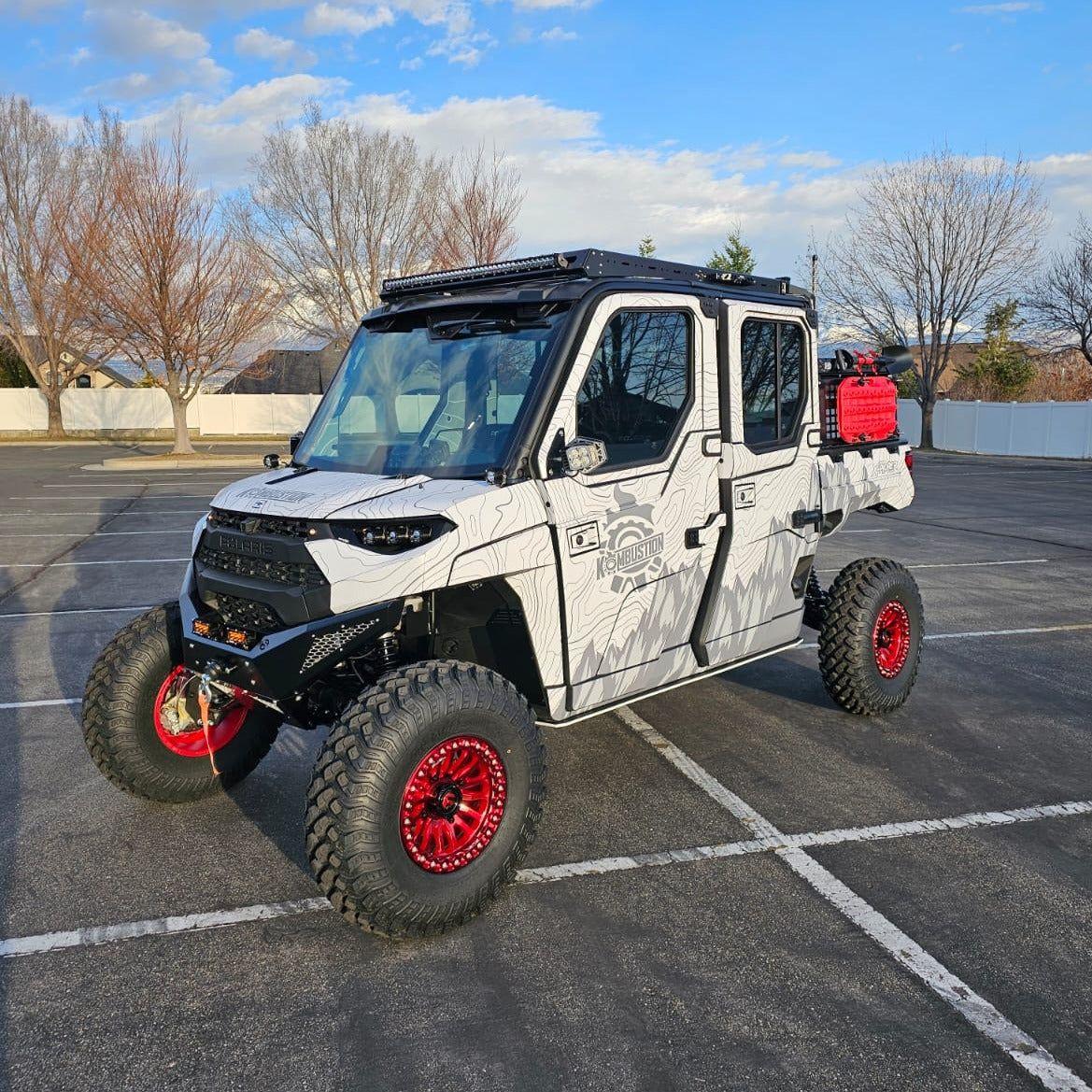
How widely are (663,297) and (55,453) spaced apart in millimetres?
33662

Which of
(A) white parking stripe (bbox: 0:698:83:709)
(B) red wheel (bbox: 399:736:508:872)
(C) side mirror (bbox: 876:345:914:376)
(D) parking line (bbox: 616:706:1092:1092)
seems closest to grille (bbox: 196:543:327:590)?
(B) red wheel (bbox: 399:736:508:872)

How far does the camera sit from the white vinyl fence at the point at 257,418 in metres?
34.4

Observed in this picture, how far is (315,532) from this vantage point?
12.1 feet

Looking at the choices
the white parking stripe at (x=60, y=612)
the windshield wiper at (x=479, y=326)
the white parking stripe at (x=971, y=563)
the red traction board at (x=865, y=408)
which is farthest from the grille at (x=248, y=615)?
the white parking stripe at (x=971, y=563)

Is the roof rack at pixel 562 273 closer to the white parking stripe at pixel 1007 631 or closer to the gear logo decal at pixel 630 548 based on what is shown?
the gear logo decal at pixel 630 548

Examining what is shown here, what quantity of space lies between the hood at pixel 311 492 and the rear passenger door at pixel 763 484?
1.63m

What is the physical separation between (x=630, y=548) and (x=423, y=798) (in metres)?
1.39

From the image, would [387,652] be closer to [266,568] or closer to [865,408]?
[266,568]

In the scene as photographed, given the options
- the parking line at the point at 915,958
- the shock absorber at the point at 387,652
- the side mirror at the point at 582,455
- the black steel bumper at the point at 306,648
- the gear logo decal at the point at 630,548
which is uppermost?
the side mirror at the point at 582,455

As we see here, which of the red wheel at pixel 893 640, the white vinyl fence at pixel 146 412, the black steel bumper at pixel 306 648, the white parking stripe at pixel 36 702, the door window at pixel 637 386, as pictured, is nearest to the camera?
the black steel bumper at pixel 306 648

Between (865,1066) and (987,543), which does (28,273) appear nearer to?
(987,543)

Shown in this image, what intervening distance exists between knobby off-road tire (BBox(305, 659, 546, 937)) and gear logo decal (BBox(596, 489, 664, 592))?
0.74m

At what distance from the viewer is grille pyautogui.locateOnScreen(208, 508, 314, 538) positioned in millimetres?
3763

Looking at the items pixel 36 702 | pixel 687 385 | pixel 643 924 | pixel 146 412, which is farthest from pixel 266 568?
pixel 146 412
